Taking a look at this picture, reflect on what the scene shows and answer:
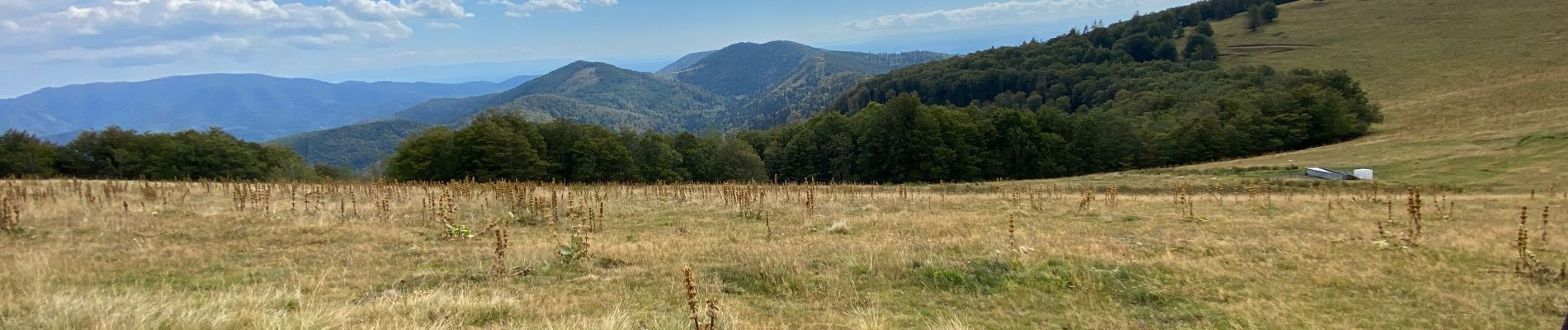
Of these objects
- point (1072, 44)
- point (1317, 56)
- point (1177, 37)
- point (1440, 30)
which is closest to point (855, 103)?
point (1072, 44)

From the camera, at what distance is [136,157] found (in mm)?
52344

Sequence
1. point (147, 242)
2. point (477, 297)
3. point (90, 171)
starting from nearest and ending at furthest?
point (477, 297), point (147, 242), point (90, 171)

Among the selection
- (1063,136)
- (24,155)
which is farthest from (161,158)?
(1063,136)

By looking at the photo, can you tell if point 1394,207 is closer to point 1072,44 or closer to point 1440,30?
point 1440,30

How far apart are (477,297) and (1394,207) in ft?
63.7

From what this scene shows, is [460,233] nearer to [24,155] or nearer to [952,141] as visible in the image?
[952,141]

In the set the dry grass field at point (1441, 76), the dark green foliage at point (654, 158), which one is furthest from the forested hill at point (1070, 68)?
the dark green foliage at point (654, 158)

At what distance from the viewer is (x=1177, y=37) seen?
431 ft

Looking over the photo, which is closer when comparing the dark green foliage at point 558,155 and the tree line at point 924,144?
the dark green foliage at point 558,155

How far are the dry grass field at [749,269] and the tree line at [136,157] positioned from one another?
161 feet

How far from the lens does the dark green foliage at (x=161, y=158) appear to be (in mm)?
51375

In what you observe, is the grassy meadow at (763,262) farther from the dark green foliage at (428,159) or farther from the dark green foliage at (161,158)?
the dark green foliage at (161,158)

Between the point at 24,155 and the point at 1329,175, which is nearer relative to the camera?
the point at 1329,175

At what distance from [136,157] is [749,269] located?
223 feet
